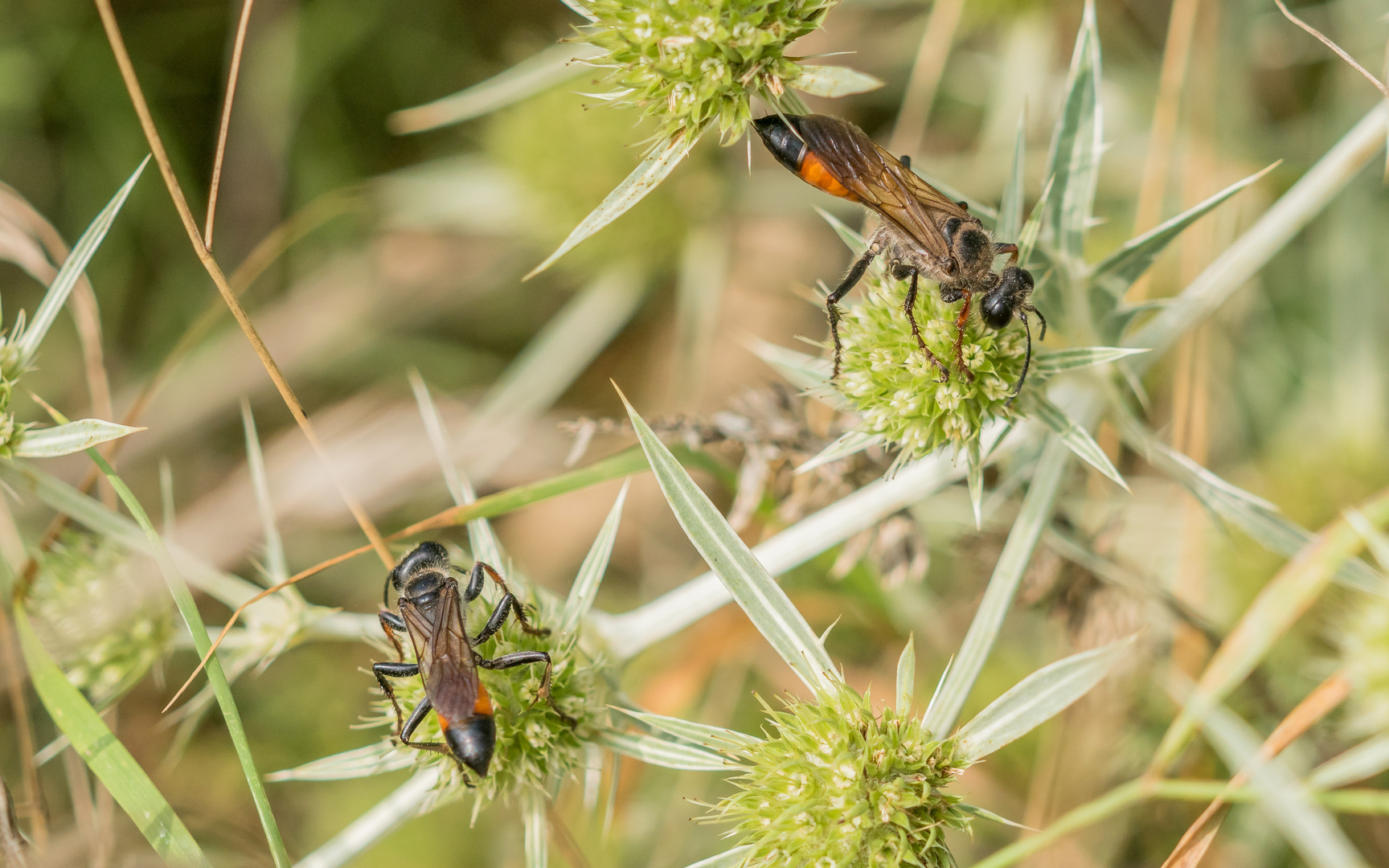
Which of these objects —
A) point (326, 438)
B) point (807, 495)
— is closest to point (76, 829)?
point (326, 438)

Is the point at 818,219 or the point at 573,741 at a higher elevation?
the point at 818,219

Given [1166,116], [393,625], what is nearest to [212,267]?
[393,625]

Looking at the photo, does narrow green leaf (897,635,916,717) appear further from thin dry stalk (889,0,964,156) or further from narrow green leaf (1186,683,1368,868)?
thin dry stalk (889,0,964,156)

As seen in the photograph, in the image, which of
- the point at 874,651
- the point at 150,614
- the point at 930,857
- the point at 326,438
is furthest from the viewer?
the point at 326,438

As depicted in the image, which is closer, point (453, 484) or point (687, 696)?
point (453, 484)

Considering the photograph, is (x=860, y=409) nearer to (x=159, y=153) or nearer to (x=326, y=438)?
(x=159, y=153)

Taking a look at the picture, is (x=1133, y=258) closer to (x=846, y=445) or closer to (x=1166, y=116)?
(x=846, y=445)
